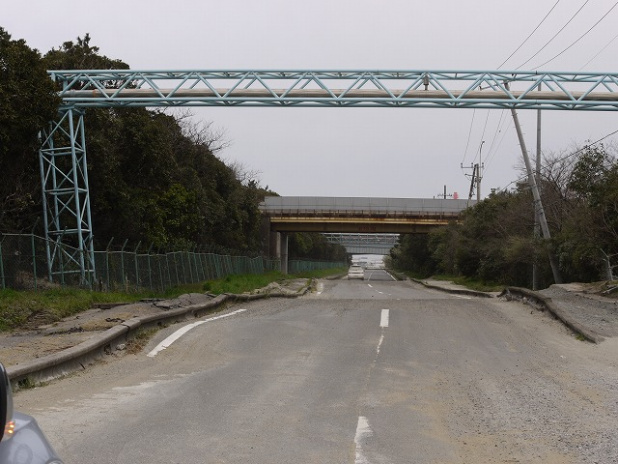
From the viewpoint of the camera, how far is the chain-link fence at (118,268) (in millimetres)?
21203

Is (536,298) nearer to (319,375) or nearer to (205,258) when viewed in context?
(319,375)

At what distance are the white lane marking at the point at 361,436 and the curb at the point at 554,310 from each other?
7.92 metres

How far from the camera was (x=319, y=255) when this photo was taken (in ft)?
464

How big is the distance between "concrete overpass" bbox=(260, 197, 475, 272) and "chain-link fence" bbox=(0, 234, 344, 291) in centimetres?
2649

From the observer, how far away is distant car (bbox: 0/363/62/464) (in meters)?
2.43

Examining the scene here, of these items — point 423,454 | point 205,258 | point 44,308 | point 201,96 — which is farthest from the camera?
point 205,258

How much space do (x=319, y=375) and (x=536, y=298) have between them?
12719mm

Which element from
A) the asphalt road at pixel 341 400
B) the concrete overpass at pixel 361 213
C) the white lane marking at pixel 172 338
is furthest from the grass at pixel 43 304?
the concrete overpass at pixel 361 213

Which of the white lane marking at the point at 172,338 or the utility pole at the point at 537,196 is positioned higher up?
the utility pole at the point at 537,196

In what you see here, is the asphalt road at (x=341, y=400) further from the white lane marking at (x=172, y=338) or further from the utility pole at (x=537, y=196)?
the utility pole at (x=537, y=196)

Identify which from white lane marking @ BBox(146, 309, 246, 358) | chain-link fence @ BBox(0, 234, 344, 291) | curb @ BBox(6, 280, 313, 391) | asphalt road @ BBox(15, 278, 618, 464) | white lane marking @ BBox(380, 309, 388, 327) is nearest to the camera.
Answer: asphalt road @ BBox(15, 278, 618, 464)

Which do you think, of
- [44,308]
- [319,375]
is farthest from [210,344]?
[44,308]

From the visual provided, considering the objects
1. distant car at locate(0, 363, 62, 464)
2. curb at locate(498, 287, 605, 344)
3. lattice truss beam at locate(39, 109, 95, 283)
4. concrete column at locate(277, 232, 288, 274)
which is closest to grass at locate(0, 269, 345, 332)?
lattice truss beam at locate(39, 109, 95, 283)

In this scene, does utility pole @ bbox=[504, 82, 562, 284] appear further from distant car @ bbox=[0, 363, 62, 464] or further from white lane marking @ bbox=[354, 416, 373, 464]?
distant car @ bbox=[0, 363, 62, 464]
